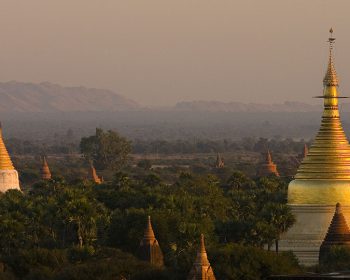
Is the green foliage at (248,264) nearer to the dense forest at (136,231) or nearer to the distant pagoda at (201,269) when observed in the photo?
the dense forest at (136,231)

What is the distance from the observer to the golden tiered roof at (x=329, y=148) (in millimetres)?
92875

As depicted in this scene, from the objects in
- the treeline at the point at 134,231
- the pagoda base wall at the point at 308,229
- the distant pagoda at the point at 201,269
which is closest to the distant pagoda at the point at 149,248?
the treeline at the point at 134,231

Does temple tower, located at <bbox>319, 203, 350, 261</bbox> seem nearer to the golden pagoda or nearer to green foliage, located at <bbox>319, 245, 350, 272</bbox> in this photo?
green foliage, located at <bbox>319, 245, 350, 272</bbox>

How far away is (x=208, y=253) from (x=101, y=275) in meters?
4.04

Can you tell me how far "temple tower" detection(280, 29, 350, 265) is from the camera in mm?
90438

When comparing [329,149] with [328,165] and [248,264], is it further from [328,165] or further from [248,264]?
[248,264]

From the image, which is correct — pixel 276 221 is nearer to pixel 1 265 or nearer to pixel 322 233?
pixel 322 233

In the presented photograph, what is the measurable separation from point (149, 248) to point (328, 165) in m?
14.1

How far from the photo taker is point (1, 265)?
76875 mm

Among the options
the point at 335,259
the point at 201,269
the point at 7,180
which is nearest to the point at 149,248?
the point at 335,259

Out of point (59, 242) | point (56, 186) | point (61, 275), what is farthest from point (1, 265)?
point (56, 186)

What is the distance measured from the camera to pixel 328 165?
93.0 m

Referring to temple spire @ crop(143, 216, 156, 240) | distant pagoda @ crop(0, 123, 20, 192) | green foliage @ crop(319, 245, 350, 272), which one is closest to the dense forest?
temple spire @ crop(143, 216, 156, 240)

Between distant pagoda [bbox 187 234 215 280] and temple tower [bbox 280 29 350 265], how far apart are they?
24.7 metres
